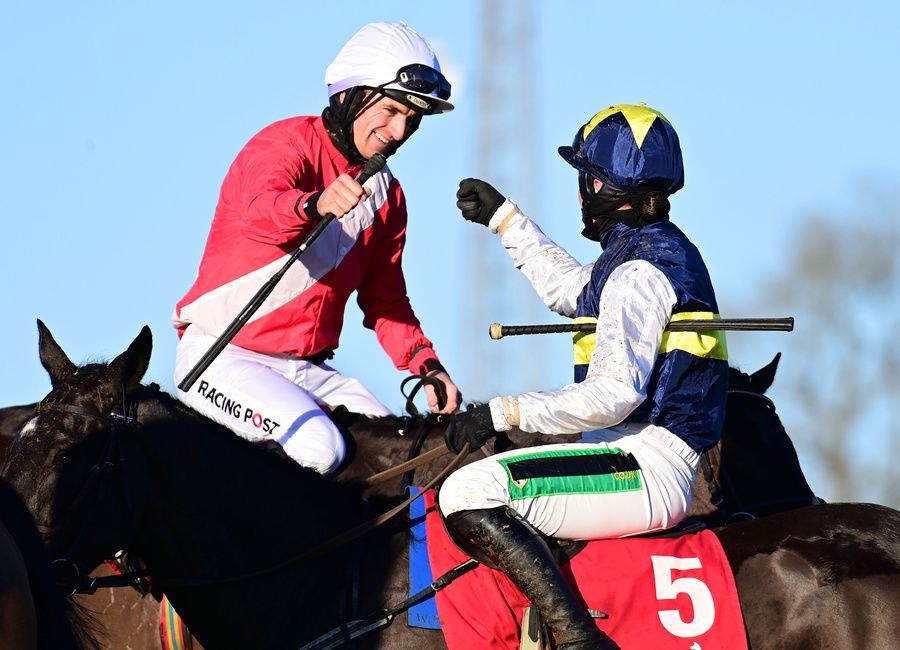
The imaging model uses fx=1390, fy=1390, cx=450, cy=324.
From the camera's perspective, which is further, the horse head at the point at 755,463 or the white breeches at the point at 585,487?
the horse head at the point at 755,463

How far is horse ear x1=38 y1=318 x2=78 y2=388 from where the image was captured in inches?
200

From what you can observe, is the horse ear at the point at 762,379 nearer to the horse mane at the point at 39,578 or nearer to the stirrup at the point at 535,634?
the stirrup at the point at 535,634

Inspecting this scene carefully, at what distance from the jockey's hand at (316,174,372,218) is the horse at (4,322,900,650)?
859 millimetres

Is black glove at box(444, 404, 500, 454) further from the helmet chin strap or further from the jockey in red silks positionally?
the helmet chin strap

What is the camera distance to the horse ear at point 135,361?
4.91 m

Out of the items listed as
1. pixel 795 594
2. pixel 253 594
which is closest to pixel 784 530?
pixel 795 594

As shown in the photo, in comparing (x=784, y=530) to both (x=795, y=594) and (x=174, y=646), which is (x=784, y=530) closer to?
(x=795, y=594)

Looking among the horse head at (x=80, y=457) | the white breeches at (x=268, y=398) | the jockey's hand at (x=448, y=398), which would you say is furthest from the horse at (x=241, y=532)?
the jockey's hand at (x=448, y=398)

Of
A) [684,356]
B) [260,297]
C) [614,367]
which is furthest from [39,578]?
[684,356]

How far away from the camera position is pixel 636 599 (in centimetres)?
478

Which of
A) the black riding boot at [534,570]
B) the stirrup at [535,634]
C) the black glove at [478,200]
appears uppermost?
the black glove at [478,200]

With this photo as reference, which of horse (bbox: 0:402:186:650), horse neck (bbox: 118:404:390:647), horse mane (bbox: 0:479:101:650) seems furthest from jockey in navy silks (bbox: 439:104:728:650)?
horse (bbox: 0:402:186:650)

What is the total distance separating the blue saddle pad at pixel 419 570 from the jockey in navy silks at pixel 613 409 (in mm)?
213

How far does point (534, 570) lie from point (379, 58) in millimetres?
2427
